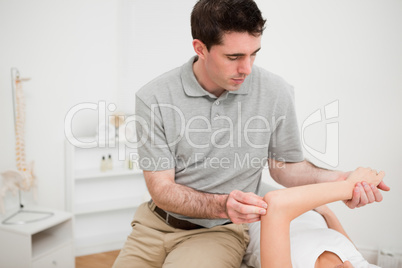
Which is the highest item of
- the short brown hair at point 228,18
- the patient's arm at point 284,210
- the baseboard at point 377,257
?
the short brown hair at point 228,18

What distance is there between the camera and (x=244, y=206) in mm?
1159

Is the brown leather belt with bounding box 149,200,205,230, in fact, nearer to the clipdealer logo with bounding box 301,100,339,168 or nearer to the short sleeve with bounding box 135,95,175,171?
the short sleeve with bounding box 135,95,175,171

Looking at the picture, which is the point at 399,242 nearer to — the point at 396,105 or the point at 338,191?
the point at 396,105

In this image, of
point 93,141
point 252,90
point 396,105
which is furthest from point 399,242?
point 93,141

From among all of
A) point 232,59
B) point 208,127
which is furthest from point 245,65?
point 208,127

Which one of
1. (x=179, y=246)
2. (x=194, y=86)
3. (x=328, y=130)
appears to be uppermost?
(x=194, y=86)

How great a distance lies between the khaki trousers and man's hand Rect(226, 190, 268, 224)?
0.88ft

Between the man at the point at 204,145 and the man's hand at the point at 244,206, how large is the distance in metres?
0.22

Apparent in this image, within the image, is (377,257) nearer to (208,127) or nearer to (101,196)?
(208,127)

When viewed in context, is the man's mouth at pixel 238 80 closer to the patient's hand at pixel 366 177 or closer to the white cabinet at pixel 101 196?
the patient's hand at pixel 366 177

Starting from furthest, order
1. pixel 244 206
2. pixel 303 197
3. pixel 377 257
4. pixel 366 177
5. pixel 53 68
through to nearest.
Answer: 1. pixel 53 68
2. pixel 377 257
3. pixel 366 177
4. pixel 303 197
5. pixel 244 206

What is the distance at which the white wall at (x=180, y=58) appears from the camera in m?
2.51

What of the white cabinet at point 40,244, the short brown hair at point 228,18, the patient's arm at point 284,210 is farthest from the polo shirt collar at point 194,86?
the white cabinet at point 40,244

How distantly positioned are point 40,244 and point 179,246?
4.91 ft
